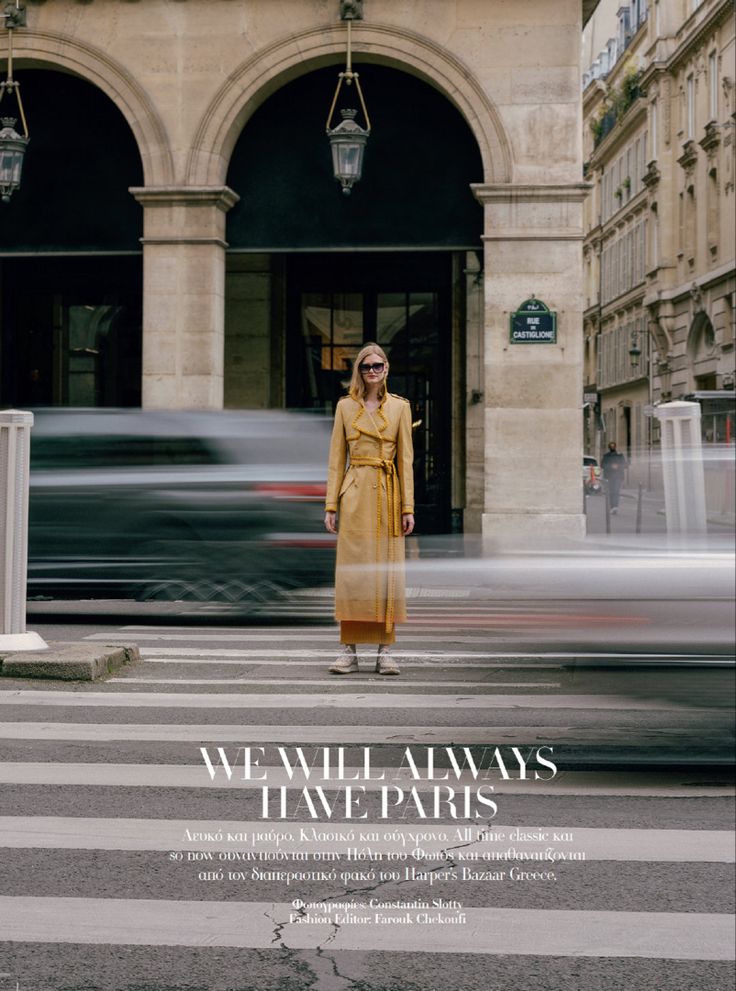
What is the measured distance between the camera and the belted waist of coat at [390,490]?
777 cm

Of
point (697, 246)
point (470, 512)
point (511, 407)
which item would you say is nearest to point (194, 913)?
point (511, 407)

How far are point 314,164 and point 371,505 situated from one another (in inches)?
405

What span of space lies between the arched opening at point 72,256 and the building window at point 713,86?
34651 millimetres

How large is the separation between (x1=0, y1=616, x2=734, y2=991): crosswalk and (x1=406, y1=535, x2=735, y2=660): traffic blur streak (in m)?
0.13

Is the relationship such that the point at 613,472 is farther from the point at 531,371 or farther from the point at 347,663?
the point at 347,663

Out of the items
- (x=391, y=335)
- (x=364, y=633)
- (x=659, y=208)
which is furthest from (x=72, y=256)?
(x=659, y=208)

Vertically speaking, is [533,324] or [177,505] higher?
[533,324]

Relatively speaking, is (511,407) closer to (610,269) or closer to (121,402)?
(121,402)

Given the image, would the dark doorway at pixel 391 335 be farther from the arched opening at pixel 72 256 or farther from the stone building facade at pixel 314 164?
the stone building facade at pixel 314 164

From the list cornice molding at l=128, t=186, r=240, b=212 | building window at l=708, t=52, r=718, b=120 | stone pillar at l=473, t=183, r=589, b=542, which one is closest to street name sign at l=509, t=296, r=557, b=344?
stone pillar at l=473, t=183, r=589, b=542

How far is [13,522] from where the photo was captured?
8180 millimetres

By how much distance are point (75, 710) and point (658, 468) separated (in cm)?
313

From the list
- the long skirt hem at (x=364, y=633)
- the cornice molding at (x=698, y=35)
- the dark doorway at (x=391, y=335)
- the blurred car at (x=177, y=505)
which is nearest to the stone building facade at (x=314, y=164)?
the dark doorway at (x=391, y=335)

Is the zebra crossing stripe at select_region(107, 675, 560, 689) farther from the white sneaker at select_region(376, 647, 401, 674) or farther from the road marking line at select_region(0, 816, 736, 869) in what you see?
the road marking line at select_region(0, 816, 736, 869)
